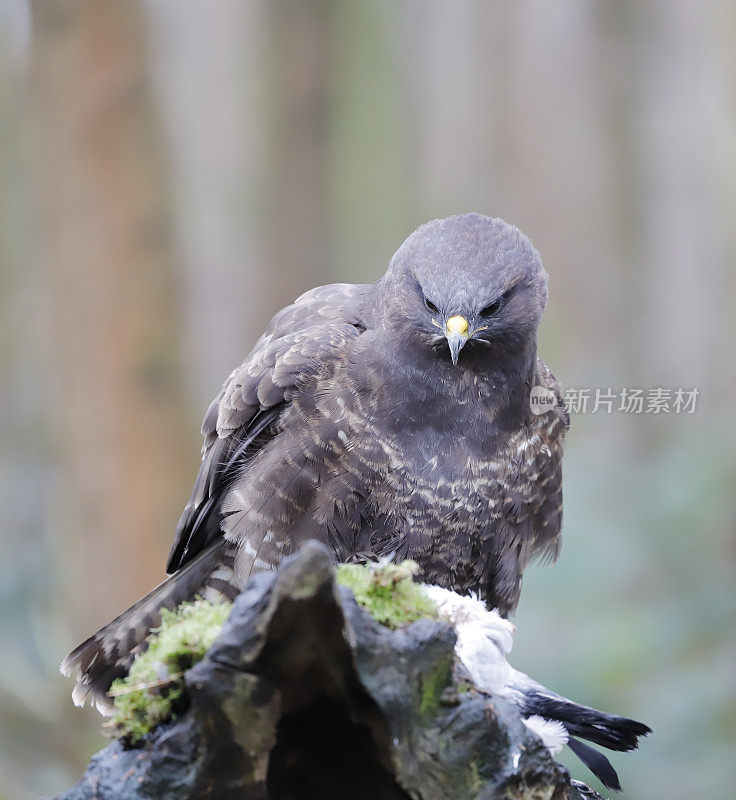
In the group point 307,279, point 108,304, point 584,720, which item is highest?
point 307,279

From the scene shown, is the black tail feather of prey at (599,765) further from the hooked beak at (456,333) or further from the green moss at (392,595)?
the hooked beak at (456,333)

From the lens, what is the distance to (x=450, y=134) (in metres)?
12.1

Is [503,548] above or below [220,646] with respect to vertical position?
above

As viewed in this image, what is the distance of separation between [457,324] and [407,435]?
0.49 metres

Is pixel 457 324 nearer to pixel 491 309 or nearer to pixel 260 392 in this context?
pixel 491 309

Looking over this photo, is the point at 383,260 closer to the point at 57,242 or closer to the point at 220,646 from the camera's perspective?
the point at 57,242

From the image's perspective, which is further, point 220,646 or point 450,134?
point 450,134

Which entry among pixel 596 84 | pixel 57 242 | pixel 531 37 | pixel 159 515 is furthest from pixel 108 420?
pixel 531 37

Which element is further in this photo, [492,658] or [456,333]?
[456,333]

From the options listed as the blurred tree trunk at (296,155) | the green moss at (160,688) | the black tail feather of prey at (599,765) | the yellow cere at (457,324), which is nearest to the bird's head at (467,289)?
the yellow cere at (457,324)

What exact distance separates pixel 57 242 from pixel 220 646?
4242 mm

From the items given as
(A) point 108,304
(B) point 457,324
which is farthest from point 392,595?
(A) point 108,304

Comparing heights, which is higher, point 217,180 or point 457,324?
point 217,180

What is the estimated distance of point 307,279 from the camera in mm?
6223
